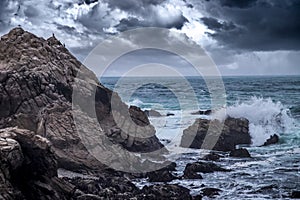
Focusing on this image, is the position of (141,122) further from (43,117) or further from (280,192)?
(280,192)

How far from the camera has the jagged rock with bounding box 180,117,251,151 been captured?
28.9m

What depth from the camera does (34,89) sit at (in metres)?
22.5

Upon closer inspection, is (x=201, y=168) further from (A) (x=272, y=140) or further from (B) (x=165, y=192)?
(A) (x=272, y=140)

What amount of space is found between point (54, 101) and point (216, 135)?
12416mm

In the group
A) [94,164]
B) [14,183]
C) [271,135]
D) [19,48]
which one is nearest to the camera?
[14,183]

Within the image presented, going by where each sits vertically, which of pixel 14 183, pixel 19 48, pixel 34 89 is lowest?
pixel 14 183

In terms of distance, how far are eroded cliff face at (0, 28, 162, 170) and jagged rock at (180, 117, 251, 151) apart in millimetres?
3753

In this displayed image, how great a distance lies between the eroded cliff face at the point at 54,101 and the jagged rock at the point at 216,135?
3.75 meters

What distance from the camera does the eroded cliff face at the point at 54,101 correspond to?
20.5 m

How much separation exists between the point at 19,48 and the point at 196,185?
43.7 feet

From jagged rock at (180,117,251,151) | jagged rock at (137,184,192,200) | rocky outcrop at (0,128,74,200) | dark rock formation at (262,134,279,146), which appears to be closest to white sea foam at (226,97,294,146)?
dark rock formation at (262,134,279,146)

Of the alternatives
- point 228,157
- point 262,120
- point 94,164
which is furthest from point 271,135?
point 94,164

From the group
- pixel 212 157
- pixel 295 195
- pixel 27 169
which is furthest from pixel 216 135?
pixel 27 169

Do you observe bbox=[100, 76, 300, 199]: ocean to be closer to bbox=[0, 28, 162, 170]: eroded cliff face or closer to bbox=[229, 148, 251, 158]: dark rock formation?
bbox=[229, 148, 251, 158]: dark rock formation
